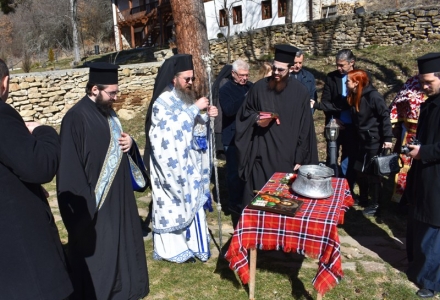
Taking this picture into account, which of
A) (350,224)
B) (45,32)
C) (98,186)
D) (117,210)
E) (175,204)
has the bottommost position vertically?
(350,224)

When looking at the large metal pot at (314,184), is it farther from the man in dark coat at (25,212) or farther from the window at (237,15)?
the window at (237,15)

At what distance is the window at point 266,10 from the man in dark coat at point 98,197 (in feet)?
74.1

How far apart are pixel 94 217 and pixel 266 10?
23315 mm

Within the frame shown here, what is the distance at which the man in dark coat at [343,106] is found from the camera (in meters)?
5.45

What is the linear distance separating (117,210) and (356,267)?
241 centimetres

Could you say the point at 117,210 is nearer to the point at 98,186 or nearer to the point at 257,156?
the point at 98,186

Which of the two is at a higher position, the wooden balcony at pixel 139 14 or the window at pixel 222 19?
the wooden balcony at pixel 139 14

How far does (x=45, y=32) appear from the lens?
38.0 m

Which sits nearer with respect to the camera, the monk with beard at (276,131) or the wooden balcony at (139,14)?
the monk with beard at (276,131)

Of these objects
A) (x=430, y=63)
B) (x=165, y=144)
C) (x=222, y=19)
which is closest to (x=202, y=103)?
(x=165, y=144)

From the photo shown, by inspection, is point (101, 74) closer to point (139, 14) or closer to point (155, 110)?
point (155, 110)

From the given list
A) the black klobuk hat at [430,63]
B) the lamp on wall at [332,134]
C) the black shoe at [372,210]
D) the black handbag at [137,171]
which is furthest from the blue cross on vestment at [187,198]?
the black shoe at [372,210]

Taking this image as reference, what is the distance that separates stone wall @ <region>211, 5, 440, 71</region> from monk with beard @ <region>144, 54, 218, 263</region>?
430 inches

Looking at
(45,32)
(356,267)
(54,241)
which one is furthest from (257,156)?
(45,32)
